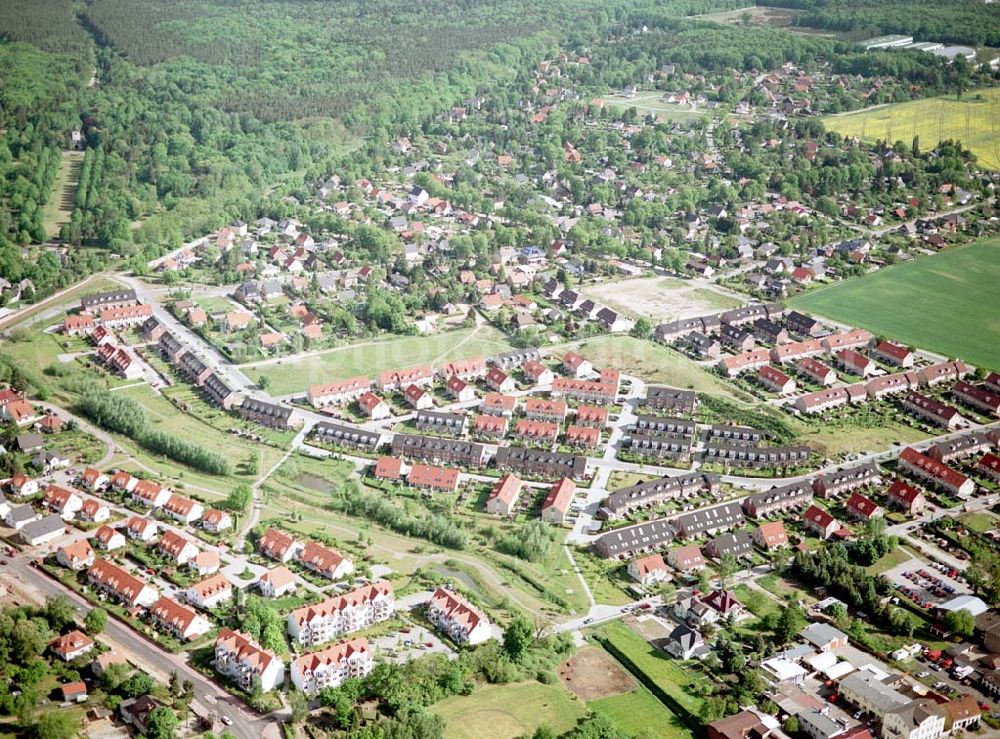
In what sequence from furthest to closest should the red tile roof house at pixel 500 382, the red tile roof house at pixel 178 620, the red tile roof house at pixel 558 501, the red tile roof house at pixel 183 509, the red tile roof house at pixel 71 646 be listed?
the red tile roof house at pixel 500 382, the red tile roof house at pixel 558 501, the red tile roof house at pixel 183 509, the red tile roof house at pixel 178 620, the red tile roof house at pixel 71 646

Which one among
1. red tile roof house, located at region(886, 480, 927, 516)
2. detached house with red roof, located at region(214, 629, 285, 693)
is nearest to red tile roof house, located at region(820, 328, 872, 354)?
red tile roof house, located at region(886, 480, 927, 516)

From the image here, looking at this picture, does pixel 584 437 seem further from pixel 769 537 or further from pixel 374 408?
pixel 769 537

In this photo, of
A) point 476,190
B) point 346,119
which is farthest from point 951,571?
point 346,119

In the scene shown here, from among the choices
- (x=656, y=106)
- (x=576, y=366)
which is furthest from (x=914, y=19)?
(x=576, y=366)

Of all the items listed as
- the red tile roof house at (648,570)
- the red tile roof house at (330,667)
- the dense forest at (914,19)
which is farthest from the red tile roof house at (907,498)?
the dense forest at (914,19)

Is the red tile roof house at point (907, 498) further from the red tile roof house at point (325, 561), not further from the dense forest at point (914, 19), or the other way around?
the dense forest at point (914, 19)

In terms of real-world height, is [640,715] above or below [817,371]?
below
